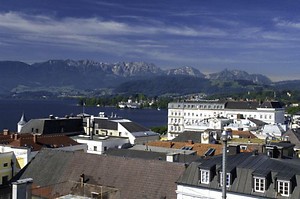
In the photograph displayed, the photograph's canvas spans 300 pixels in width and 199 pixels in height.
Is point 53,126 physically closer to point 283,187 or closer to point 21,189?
point 21,189

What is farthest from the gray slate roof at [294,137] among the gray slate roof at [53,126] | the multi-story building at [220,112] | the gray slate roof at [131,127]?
the multi-story building at [220,112]

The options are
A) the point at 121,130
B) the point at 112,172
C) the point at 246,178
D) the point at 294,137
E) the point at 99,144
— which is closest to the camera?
the point at 246,178

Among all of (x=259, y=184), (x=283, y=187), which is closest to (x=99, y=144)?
(x=259, y=184)

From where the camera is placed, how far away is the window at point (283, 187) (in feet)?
78.7

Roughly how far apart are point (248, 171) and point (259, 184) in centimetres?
113

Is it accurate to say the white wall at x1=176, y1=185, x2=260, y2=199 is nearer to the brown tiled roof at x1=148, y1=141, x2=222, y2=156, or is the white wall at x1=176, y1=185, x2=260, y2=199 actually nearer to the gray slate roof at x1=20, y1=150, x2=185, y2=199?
the gray slate roof at x1=20, y1=150, x2=185, y2=199

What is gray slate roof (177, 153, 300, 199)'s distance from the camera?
24625 millimetres

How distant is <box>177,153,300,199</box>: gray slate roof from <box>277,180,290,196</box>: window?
25 centimetres

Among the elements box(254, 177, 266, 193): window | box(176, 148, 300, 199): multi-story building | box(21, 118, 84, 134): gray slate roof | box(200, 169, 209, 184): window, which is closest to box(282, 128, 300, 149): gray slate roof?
box(176, 148, 300, 199): multi-story building

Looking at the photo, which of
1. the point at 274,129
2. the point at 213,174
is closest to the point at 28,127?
the point at 274,129

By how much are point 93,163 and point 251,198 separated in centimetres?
1252

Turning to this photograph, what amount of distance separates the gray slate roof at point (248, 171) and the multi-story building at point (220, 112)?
114000 millimetres

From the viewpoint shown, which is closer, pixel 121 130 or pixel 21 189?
pixel 21 189

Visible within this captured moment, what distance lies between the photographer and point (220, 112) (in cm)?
16450
